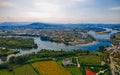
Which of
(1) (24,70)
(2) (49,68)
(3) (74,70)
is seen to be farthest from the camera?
(2) (49,68)

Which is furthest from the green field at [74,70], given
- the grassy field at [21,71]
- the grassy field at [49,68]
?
the grassy field at [21,71]

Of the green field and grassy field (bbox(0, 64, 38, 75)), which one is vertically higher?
grassy field (bbox(0, 64, 38, 75))

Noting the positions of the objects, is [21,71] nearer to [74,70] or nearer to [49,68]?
[49,68]

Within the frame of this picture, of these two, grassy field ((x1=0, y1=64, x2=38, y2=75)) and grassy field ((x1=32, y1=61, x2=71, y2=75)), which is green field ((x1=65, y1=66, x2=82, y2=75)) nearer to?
grassy field ((x1=32, y1=61, x2=71, y2=75))

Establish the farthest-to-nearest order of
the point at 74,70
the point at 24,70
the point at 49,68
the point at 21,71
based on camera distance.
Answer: the point at 49,68, the point at 74,70, the point at 24,70, the point at 21,71

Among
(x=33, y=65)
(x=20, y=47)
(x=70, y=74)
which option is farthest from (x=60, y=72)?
(x=20, y=47)

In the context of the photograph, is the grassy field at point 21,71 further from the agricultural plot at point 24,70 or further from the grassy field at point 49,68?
the grassy field at point 49,68

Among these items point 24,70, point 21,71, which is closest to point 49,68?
point 24,70

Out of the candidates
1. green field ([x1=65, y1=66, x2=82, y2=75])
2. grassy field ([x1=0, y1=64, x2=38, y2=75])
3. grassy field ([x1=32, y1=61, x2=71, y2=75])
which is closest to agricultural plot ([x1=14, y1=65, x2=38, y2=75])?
grassy field ([x1=0, y1=64, x2=38, y2=75])

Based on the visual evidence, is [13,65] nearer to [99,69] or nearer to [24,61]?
[24,61]
